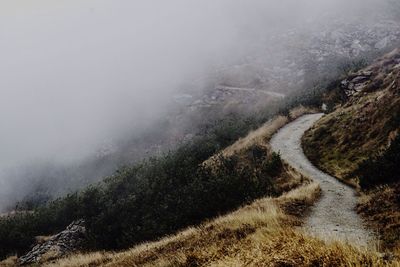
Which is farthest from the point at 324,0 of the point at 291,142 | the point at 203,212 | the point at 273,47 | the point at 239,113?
the point at 203,212

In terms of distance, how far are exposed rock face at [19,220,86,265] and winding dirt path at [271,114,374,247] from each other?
12889mm

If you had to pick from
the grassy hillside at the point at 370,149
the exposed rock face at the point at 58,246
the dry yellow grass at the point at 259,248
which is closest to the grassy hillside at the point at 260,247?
the dry yellow grass at the point at 259,248

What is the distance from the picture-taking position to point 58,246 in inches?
955

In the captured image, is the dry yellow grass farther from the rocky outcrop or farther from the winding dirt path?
the rocky outcrop

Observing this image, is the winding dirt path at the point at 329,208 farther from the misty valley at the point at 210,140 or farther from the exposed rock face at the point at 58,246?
the exposed rock face at the point at 58,246

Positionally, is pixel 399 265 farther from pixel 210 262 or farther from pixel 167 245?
pixel 167 245

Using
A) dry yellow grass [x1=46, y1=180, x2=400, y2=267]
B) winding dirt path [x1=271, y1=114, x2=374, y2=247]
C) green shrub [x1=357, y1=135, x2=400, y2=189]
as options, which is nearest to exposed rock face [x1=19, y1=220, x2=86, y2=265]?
dry yellow grass [x1=46, y1=180, x2=400, y2=267]

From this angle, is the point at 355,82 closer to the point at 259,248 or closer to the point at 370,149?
the point at 370,149

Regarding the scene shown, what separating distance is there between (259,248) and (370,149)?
1706cm

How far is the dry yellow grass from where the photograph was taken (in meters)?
6.02

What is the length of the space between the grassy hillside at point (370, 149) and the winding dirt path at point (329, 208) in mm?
439

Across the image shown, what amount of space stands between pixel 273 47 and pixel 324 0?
24.7m

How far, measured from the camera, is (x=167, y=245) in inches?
515

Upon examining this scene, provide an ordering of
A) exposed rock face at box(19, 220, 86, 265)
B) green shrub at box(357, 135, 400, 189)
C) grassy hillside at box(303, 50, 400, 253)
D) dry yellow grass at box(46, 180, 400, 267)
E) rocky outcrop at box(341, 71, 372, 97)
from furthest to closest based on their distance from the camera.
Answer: rocky outcrop at box(341, 71, 372, 97)
exposed rock face at box(19, 220, 86, 265)
green shrub at box(357, 135, 400, 189)
grassy hillside at box(303, 50, 400, 253)
dry yellow grass at box(46, 180, 400, 267)
